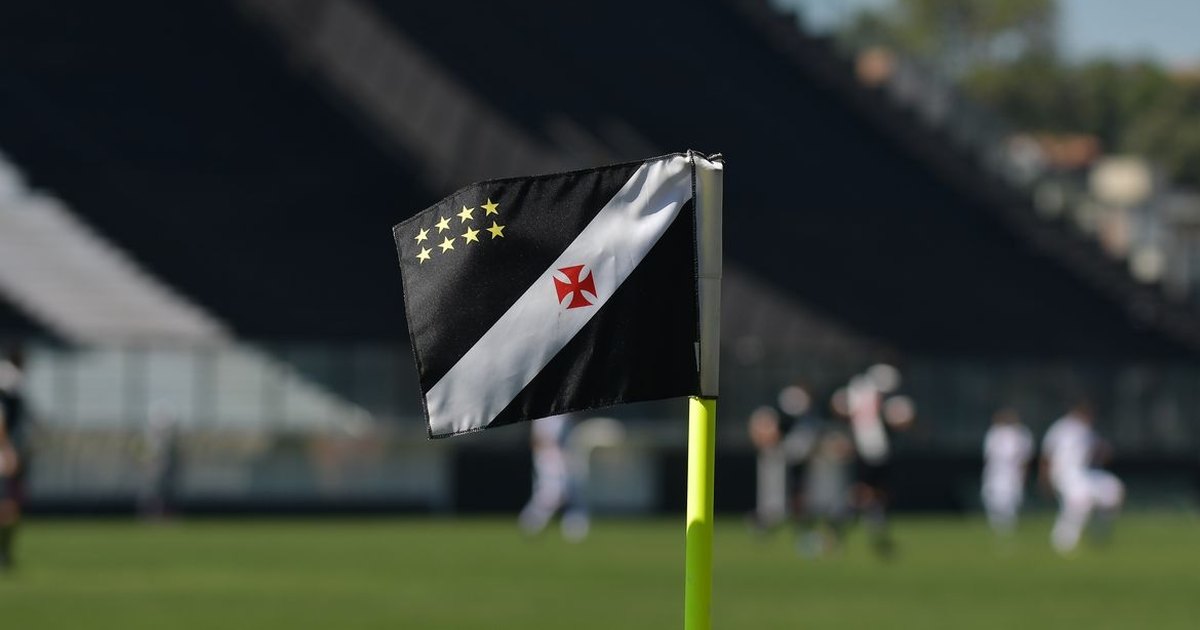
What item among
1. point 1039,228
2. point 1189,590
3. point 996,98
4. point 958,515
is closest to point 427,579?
point 1189,590

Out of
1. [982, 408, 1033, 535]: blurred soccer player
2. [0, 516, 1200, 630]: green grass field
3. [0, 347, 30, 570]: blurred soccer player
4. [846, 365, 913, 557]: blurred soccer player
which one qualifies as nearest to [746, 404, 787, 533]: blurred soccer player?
[0, 516, 1200, 630]: green grass field

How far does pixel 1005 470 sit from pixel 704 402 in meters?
35.8

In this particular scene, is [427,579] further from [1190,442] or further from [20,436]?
[1190,442]

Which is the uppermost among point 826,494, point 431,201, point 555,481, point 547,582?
point 431,201

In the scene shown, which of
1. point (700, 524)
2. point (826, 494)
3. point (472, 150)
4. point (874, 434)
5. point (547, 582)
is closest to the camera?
point (700, 524)

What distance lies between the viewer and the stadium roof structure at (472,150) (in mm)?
49969

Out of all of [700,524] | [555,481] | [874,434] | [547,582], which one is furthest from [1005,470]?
[700,524]

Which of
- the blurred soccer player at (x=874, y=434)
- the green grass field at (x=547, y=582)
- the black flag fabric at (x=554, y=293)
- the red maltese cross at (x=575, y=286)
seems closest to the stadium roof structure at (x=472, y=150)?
the green grass field at (x=547, y=582)

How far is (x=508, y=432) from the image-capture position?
46.0m

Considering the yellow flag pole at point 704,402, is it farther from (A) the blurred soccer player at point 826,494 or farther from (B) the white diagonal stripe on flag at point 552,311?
(A) the blurred soccer player at point 826,494

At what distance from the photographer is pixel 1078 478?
37.6 meters

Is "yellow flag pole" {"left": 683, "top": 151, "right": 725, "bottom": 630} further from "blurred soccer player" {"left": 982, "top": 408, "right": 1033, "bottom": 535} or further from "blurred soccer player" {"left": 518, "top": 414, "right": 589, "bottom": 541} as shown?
"blurred soccer player" {"left": 982, "top": 408, "right": 1033, "bottom": 535}

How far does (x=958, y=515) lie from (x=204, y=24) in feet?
70.9

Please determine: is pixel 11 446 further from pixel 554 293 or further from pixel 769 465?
pixel 769 465
